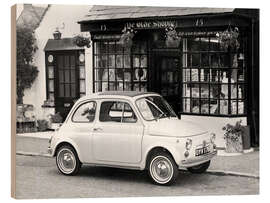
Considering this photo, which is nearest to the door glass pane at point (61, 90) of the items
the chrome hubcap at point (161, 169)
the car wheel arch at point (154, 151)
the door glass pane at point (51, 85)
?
the door glass pane at point (51, 85)

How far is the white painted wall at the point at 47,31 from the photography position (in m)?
8.63

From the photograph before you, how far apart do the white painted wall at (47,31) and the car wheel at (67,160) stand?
0.59 metres

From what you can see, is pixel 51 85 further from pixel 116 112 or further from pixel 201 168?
pixel 201 168

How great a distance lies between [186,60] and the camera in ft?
31.0

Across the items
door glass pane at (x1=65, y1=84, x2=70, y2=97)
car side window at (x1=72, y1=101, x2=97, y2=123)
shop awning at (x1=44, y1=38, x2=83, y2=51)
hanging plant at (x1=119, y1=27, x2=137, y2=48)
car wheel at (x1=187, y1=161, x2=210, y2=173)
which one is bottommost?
car wheel at (x1=187, y1=161, x2=210, y2=173)

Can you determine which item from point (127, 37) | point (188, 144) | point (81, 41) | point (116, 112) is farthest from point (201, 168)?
point (81, 41)

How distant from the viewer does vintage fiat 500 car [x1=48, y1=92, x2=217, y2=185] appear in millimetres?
8422

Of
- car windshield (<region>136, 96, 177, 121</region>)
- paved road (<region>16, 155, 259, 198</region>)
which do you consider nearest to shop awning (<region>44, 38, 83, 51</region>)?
car windshield (<region>136, 96, 177, 121</region>)

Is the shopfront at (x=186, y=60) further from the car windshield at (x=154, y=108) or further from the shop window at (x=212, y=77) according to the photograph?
the car windshield at (x=154, y=108)

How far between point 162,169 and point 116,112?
105 cm

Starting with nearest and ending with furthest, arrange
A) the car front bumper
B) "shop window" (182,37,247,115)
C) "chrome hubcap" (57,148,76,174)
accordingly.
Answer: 1. the car front bumper
2. "chrome hubcap" (57,148,76,174)
3. "shop window" (182,37,247,115)

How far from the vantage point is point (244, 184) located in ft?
29.4

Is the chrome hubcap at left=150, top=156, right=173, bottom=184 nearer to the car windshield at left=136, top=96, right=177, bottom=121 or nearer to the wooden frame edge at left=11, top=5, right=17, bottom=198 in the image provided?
the car windshield at left=136, top=96, right=177, bottom=121

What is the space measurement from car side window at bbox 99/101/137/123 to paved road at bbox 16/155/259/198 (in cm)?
78
